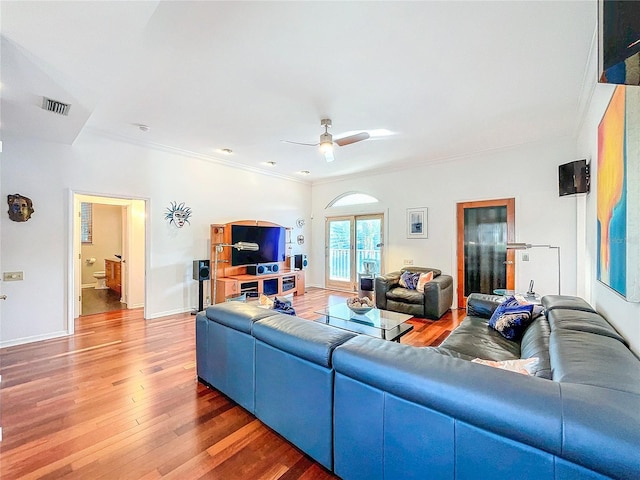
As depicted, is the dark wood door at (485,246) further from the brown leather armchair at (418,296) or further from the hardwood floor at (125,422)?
the hardwood floor at (125,422)

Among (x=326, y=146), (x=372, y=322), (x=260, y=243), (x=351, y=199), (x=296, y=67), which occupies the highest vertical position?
(x=296, y=67)

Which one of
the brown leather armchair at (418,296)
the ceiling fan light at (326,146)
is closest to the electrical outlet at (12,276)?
the ceiling fan light at (326,146)

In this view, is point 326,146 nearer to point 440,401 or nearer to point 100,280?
point 440,401

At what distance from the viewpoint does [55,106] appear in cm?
270

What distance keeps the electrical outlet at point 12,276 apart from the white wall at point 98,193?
0.19 ft

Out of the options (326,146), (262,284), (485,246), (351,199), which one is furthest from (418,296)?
(351,199)

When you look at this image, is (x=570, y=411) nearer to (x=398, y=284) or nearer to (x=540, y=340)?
(x=540, y=340)

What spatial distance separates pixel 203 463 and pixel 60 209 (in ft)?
12.9

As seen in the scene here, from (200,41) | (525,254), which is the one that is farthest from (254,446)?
(525,254)

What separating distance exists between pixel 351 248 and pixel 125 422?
552 centimetres

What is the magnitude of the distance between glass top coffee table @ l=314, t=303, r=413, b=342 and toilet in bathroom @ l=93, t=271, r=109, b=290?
6.89 m

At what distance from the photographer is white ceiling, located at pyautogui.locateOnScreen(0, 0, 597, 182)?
1852 millimetres

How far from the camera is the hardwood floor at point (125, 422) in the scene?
5.33ft

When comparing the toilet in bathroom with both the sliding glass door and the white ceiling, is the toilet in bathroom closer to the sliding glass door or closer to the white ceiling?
the white ceiling
